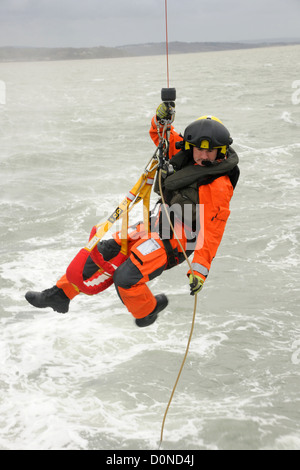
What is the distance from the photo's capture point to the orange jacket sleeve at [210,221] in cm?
425

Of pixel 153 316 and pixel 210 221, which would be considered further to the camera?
pixel 153 316

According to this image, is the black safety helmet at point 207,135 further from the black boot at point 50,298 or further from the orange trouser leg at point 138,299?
the black boot at point 50,298

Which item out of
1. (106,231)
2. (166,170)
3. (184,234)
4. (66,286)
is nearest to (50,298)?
(66,286)

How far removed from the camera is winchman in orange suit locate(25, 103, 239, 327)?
4.27 metres

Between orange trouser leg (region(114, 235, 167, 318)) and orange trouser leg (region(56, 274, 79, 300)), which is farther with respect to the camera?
orange trouser leg (region(56, 274, 79, 300))

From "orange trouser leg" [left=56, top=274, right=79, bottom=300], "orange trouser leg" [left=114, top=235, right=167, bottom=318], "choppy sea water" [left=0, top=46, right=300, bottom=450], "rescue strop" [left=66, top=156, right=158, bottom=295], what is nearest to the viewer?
"orange trouser leg" [left=114, top=235, right=167, bottom=318]

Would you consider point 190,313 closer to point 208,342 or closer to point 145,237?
point 208,342

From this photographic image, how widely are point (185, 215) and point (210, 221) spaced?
23cm

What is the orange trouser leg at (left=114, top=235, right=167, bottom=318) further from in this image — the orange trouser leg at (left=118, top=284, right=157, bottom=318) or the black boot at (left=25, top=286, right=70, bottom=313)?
the black boot at (left=25, top=286, right=70, bottom=313)

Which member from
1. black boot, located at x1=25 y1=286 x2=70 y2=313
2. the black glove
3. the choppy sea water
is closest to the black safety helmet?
the black glove

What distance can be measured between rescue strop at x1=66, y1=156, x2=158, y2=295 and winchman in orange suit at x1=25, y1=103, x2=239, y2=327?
0.16ft

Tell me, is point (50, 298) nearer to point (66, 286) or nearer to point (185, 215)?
point (66, 286)

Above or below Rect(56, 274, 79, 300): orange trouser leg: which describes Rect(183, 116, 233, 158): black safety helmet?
above

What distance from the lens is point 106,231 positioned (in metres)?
4.58
